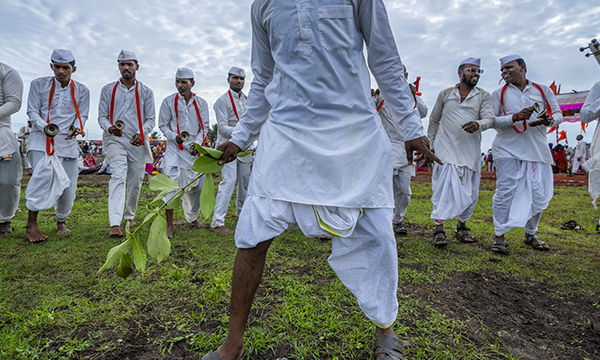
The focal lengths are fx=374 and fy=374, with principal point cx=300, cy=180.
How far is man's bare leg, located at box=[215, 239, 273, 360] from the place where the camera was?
1.78m

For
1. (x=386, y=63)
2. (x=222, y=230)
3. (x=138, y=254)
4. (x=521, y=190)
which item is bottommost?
(x=222, y=230)

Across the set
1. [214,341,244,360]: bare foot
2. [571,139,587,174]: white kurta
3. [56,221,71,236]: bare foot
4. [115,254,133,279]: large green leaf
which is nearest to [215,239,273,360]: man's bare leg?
[214,341,244,360]: bare foot

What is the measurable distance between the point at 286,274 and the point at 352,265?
4.64 feet

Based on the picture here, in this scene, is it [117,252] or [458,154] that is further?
[458,154]

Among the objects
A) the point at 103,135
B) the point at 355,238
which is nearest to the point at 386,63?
the point at 355,238

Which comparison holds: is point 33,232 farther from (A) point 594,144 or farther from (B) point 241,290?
(A) point 594,144

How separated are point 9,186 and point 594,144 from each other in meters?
6.96

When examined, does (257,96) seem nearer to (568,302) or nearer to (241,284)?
(241,284)

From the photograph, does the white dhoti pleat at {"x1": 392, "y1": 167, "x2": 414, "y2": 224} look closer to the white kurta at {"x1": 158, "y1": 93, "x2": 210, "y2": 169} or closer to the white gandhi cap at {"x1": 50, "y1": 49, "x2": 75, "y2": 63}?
the white kurta at {"x1": 158, "y1": 93, "x2": 210, "y2": 169}

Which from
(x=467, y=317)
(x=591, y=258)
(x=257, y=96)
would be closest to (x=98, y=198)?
(x=257, y=96)

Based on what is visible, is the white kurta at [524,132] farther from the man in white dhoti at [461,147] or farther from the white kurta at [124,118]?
the white kurta at [124,118]

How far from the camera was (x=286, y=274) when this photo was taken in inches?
125

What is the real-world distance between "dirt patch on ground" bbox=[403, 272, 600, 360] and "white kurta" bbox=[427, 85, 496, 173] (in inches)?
75.1

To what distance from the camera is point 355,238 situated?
187 centimetres
